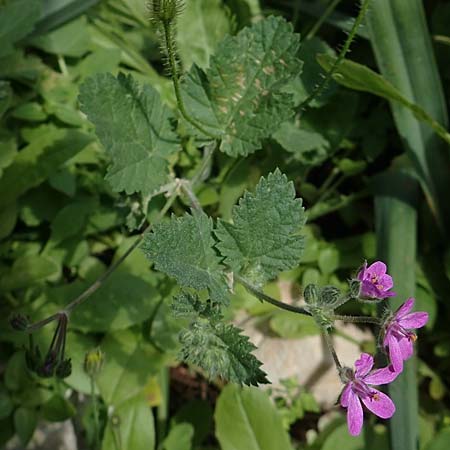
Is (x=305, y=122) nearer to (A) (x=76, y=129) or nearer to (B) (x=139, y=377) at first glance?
(A) (x=76, y=129)

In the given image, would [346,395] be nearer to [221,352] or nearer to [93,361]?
[221,352]

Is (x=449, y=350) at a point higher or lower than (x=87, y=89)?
lower

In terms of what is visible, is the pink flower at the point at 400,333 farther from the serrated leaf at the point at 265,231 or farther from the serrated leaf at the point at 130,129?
the serrated leaf at the point at 130,129

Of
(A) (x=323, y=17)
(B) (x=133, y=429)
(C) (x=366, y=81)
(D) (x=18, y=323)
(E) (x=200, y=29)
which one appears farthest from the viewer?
(E) (x=200, y=29)

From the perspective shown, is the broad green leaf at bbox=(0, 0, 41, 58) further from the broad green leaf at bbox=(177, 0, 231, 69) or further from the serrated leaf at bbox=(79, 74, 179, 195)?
the broad green leaf at bbox=(177, 0, 231, 69)

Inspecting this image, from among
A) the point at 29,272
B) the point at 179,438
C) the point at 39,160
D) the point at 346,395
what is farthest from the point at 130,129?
the point at 179,438

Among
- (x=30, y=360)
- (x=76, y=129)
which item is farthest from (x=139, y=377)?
(x=76, y=129)
